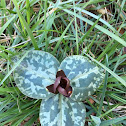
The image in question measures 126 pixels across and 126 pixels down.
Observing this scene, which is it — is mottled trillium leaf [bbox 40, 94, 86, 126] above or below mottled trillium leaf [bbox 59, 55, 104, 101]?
below

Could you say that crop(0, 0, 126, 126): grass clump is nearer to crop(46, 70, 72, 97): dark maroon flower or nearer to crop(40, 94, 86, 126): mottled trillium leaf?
crop(40, 94, 86, 126): mottled trillium leaf

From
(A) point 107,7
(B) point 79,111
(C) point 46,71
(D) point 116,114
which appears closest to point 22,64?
(C) point 46,71

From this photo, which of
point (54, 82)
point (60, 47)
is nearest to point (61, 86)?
point (54, 82)

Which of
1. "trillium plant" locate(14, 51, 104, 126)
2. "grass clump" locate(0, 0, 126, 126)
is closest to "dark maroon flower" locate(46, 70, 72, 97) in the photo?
"trillium plant" locate(14, 51, 104, 126)

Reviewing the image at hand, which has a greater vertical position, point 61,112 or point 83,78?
point 83,78

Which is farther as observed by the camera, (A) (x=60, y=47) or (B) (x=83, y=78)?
(A) (x=60, y=47)

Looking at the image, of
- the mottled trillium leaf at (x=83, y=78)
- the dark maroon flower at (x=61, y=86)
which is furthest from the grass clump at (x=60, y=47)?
the dark maroon flower at (x=61, y=86)

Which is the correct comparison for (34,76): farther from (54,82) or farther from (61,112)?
(61,112)
